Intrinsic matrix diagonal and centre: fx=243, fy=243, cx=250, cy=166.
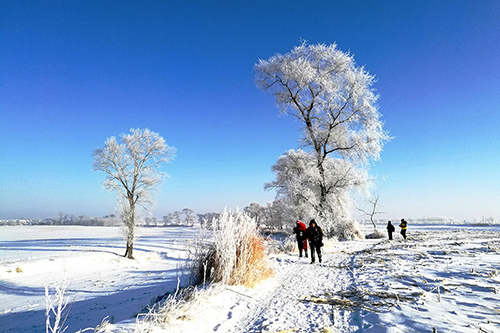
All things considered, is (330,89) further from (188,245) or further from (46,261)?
(46,261)

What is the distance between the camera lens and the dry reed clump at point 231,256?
14.1ft

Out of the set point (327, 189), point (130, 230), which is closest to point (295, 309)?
point (327, 189)

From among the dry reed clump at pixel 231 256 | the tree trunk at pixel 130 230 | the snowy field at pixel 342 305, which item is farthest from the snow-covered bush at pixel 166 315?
the tree trunk at pixel 130 230

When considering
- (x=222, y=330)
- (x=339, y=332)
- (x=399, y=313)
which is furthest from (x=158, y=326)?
(x=399, y=313)

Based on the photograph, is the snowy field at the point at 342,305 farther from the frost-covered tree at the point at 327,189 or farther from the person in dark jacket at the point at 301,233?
the frost-covered tree at the point at 327,189

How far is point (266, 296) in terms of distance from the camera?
4.27 metres

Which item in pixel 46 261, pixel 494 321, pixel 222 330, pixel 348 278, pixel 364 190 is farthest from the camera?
pixel 364 190

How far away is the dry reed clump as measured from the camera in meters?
4.30

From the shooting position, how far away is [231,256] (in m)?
4.28

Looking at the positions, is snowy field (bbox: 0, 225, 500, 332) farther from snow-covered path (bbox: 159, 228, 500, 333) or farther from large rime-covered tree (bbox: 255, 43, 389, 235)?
large rime-covered tree (bbox: 255, 43, 389, 235)

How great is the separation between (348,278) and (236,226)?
9.28 feet

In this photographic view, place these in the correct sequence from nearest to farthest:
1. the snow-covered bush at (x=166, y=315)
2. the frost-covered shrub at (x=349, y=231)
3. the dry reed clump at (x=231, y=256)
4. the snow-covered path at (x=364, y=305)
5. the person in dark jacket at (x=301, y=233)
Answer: the snow-covered bush at (x=166, y=315) < the snow-covered path at (x=364, y=305) < the dry reed clump at (x=231, y=256) < the person in dark jacket at (x=301, y=233) < the frost-covered shrub at (x=349, y=231)

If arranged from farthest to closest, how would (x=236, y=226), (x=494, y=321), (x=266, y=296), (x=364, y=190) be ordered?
(x=364, y=190), (x=236, y=226), (x=266, y=296), (x=494, y=321)

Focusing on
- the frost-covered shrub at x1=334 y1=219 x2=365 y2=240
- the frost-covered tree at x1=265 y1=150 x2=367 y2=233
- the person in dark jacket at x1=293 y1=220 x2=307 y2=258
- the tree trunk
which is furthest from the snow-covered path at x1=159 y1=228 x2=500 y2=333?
the frost-covered shrub at x1=334 y1=219 x2=365 y2=240
